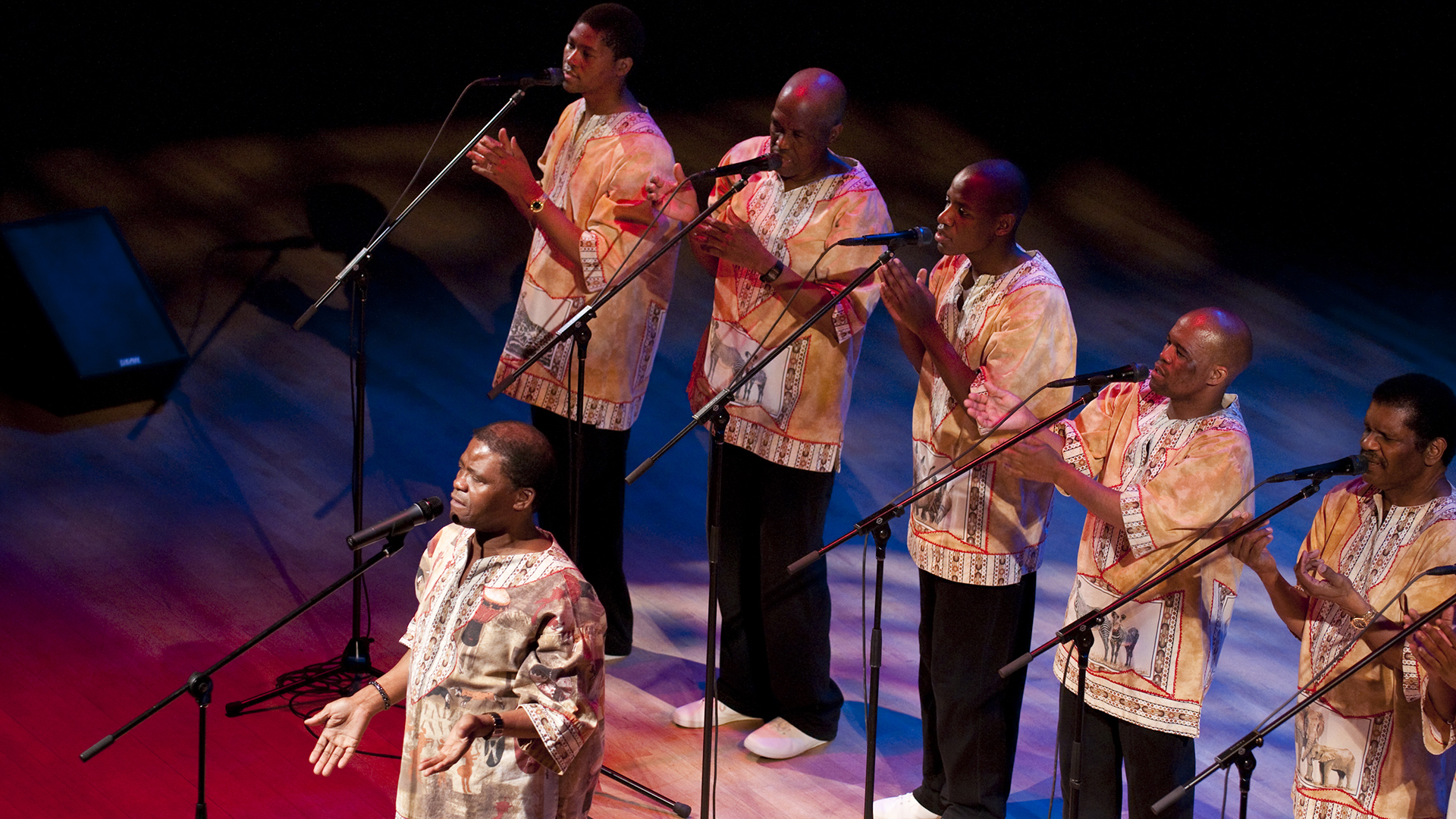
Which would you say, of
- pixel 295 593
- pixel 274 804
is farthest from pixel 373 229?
pixel 274 804

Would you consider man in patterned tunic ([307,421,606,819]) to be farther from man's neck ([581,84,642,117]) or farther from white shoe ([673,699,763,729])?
man's neck ([581,84,642,117])

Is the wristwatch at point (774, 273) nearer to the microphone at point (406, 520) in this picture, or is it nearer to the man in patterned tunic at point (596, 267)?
the man in patterned tunic at point (596, 267)

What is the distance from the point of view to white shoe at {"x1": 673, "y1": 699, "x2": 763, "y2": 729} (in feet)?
13.9

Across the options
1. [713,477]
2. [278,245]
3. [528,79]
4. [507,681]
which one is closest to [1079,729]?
[713,477]

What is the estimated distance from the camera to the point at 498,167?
400 centimetres

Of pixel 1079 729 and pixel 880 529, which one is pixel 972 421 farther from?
pixel 1079 729

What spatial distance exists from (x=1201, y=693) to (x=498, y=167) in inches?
90.5

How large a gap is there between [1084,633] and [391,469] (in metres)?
3.75

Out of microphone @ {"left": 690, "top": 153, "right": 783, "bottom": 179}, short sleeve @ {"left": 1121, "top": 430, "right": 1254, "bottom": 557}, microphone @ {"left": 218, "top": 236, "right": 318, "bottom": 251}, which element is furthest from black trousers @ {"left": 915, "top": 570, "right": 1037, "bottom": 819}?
microphone @ {"left": 218, "top": 236, "right": 318, "bottom": 251}

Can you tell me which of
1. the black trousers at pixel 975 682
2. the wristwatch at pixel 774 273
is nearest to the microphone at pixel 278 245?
the wristwatch at pixel 774 273

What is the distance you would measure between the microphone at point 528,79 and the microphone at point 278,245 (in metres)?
3.29

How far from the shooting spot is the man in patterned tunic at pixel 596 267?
4156 mm

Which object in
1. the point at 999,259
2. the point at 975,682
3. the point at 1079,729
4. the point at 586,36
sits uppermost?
the point at 586,36

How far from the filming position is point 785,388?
3945mm
